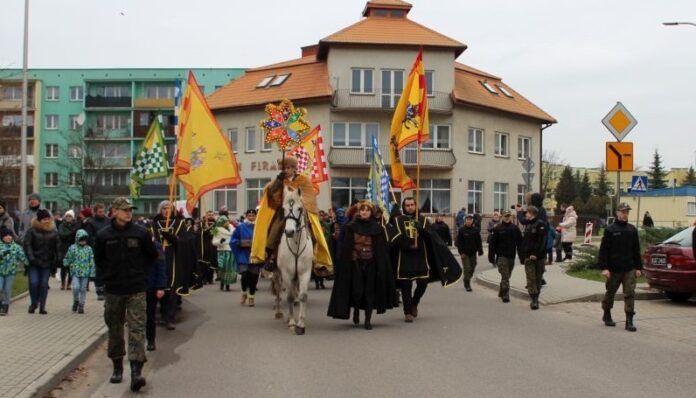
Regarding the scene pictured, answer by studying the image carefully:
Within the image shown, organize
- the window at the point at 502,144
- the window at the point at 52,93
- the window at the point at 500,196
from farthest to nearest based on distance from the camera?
the window at the point at 52,93, the window at the point at 502,144, the window at the point at 500,196

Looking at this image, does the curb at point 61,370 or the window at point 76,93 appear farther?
the window at point 76,93

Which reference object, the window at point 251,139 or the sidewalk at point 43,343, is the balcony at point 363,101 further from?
the sidewalk at point 43,343

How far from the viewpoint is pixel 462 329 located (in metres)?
11.7

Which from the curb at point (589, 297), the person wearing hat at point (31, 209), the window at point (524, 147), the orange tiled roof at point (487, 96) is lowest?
the curb at point (589, 297)

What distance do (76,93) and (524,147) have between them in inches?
1866

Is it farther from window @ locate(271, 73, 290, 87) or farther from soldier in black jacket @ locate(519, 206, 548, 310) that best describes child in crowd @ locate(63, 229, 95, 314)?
window @ locate(271, 73, 290, 87)

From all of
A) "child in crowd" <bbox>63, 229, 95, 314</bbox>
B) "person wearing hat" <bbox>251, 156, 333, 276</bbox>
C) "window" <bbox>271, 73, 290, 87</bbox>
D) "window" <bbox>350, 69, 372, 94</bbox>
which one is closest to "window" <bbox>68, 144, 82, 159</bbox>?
"window" <bbox>271, 73, 290, 87</bbox>

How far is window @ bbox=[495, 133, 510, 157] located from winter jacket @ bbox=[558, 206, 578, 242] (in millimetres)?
23392

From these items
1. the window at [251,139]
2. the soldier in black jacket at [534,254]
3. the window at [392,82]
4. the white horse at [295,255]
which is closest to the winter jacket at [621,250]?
the soldier in black jacket at [534,254]

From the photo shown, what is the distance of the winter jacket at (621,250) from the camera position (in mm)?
11758

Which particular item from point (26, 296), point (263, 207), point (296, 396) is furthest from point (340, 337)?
point (26, 296)

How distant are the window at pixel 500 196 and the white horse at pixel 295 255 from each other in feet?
122

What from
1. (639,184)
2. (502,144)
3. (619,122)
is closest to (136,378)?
(619,122)

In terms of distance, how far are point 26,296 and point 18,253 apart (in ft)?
10.9
